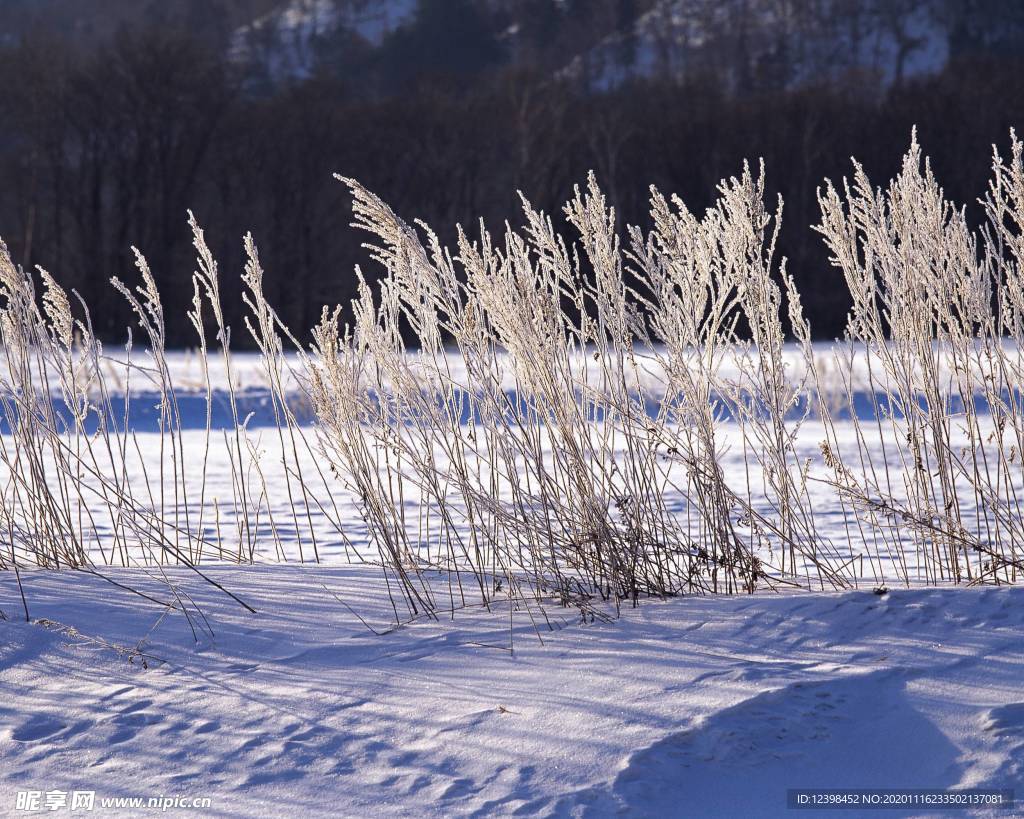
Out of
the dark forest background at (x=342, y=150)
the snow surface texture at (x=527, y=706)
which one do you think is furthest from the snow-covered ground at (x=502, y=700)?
the dark forest background at (x=342, y=150)

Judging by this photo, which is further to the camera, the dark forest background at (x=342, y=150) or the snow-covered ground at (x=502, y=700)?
the dark forest background at (x=342, y=150)

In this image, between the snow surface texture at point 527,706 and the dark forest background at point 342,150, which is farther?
the dark forest background at point 342,150

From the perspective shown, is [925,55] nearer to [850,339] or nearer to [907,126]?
[907,126]

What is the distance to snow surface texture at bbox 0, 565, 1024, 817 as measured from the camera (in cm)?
200

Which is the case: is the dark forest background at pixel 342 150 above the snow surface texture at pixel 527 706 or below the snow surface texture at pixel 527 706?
above

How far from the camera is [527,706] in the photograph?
2.28 m

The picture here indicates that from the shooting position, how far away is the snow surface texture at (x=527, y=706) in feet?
6.57

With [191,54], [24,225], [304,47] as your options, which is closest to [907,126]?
[191,54]

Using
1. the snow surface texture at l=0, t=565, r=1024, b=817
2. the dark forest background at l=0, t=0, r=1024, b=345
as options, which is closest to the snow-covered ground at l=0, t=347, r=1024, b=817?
the snow surface texture at l=0, t=565, r=1024, b=817

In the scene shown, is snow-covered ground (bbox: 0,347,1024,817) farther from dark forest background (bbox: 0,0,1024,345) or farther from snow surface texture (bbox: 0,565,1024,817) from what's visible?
dark forest background (bbox: 0,0,1024,345)

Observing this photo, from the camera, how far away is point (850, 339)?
322 cm

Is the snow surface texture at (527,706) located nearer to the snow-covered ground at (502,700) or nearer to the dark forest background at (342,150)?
the snow-covered ground at (502,700)

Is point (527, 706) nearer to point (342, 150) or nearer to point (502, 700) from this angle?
point (502, 700)


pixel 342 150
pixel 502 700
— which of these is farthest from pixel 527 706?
pixel 342 150
